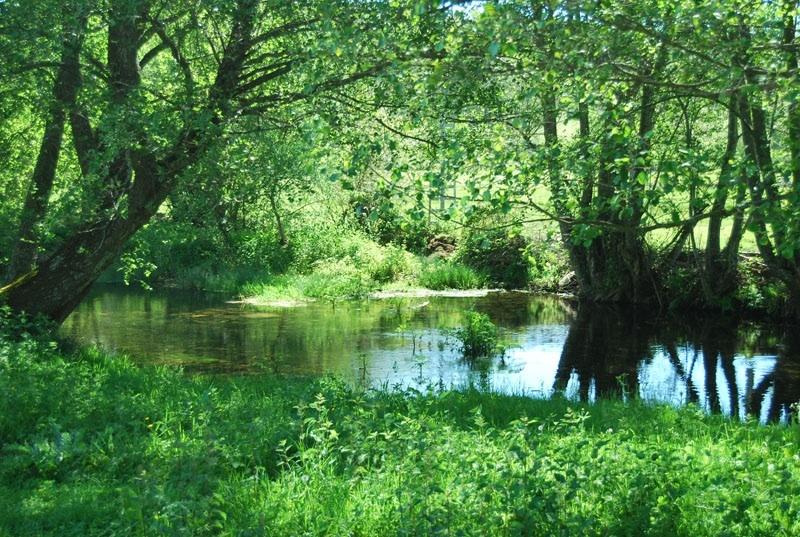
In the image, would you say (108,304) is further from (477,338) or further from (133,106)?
(133,106)

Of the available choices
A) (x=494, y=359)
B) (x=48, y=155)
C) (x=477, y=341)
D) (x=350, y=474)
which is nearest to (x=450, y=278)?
(x=477, y=341)

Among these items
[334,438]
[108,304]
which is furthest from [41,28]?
[108,304]

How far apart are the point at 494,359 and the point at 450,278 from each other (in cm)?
1129

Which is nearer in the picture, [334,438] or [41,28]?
[334,438]

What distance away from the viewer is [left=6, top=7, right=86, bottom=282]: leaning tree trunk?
34.1ft

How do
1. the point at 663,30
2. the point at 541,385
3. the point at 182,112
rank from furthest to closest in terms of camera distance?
the point at 541,385 → the point at 182,112 → the point at 663,30

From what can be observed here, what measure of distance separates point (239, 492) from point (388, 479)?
3.17ft

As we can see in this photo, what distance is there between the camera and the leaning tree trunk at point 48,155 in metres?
10.4

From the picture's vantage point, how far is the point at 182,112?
10.2m

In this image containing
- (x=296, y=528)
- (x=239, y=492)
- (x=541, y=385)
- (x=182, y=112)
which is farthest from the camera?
(x=541, y=385)

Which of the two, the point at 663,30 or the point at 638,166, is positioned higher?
the point at 663,30

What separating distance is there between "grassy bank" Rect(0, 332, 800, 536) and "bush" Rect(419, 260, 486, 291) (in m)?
18.7

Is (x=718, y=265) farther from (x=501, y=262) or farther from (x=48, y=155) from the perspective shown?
(x=48, y=155)

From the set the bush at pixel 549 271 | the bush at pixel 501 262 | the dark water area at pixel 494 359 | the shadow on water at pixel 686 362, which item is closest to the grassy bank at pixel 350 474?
the shadow on water at pixel 686 362
